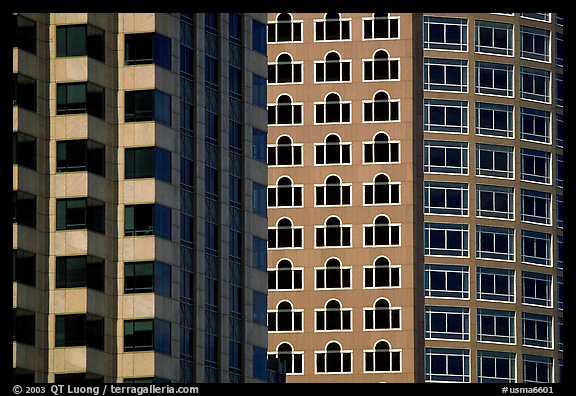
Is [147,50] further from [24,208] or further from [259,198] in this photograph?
[259,198]

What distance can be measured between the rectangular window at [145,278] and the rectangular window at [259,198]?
20.8 meters

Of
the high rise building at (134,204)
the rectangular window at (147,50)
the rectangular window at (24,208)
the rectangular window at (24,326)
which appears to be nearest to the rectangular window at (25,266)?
the high rise building at (134,204)

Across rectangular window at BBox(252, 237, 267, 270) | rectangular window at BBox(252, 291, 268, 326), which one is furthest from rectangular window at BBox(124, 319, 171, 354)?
rectangular window at BBox(252, 237, 267, 270)

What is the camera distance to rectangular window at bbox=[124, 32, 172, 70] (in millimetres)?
133000

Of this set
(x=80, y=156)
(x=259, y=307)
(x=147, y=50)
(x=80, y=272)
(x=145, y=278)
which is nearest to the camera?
(x=80, y=272)

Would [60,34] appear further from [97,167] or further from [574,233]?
[574,233]

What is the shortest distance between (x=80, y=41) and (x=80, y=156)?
7.74 meters

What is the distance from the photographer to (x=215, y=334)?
137625 mm

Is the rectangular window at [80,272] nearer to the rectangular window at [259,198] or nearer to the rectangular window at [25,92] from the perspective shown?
the rectangular window at [25,92]

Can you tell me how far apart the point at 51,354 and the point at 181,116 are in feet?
80.5

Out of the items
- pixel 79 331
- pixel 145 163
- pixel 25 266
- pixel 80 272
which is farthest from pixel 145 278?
pixel 25 266

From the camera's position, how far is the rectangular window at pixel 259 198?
490 ft

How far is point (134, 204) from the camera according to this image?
12950cm

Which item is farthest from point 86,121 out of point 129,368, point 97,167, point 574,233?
point 574,233
